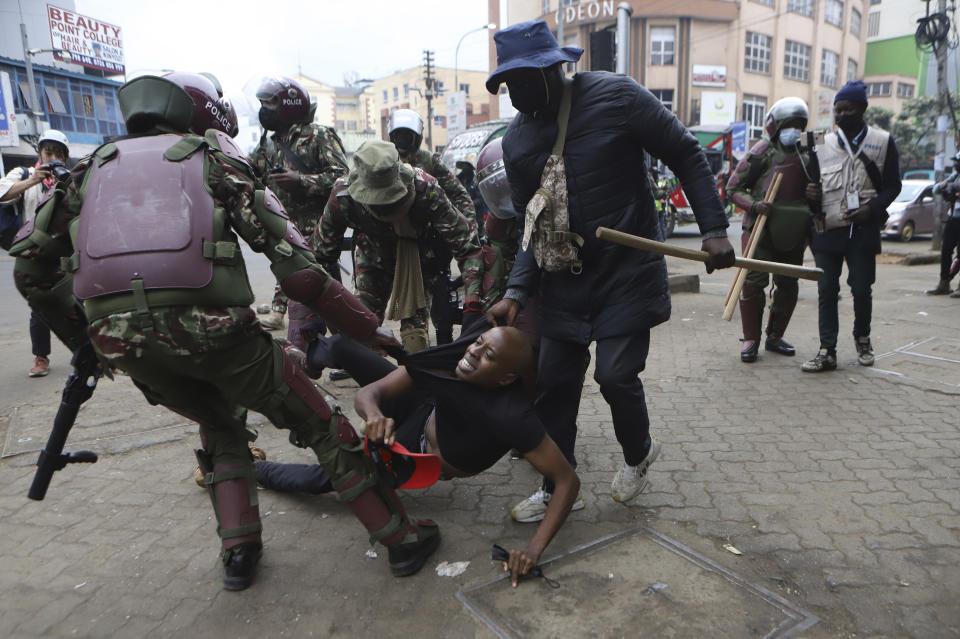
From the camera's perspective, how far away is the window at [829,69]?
132 ft

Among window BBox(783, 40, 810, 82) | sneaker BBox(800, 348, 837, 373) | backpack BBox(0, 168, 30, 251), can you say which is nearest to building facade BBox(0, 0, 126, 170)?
backpack BBox(0, 168, 30, 251)

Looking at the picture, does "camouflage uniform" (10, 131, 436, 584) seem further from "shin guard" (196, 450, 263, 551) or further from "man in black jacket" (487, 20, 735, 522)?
"man in black jacket" (487, 20, 735, 522)

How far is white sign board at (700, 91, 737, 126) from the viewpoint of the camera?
120ft

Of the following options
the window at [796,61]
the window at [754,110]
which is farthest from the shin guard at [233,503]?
the window at [796,61]

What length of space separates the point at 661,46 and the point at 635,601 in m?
38.7

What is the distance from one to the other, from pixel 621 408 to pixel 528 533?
63 centimetres

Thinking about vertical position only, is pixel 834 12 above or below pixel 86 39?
above

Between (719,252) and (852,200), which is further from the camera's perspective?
(852,200)

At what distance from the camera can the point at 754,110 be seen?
38.5m

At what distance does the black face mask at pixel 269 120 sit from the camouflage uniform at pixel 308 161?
60mm

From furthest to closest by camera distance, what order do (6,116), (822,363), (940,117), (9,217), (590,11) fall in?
(590,11) → (6,116) → (940,117) → (9,217) → (822,363)

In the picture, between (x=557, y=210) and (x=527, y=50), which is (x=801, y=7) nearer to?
(x=527, y=50)

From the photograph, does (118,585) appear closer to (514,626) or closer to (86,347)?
(86,347)

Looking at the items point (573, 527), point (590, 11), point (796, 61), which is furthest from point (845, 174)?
point (796, 61)
